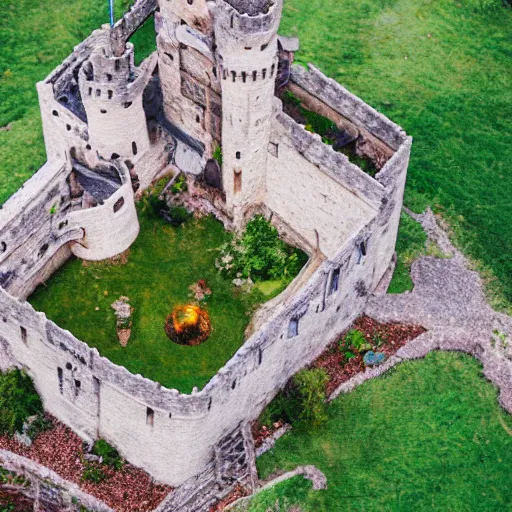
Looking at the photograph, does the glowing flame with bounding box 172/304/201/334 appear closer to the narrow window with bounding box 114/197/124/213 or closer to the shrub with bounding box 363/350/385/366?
the narrow window with bounding box 114/197/124/213

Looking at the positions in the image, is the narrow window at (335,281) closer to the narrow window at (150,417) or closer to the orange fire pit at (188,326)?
the orange fire pit at (188,326)

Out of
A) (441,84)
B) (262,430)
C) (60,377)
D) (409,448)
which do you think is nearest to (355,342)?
(409,448)

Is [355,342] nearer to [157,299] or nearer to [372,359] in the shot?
[372,359]

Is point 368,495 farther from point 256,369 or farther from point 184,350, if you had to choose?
point 184,350

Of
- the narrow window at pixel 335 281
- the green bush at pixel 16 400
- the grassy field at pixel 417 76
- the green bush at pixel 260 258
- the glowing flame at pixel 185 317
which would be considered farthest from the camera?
the grassy field at pixel 417 76

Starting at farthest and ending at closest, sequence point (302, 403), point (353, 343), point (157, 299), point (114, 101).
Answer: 1. point (157, 299)
2. point (353, 343)
3. point (114, 101)
4. point (302, 403)

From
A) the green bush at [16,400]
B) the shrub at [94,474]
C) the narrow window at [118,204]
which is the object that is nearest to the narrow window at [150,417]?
the shrub at [94,474]

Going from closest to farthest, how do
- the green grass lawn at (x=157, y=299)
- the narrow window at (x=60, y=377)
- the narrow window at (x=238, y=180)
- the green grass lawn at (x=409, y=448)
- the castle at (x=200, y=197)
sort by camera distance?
the castle at (x=200, y=197), the green grass lawn at (x=409, y=448), the narrow window at (x=60, y=377), the green grass lawn at (x=157, y=299), the narrow window at (x=238, y=180)


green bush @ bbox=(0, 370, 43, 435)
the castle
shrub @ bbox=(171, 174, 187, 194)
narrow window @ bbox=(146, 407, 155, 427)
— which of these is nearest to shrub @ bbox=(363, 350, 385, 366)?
the castle
